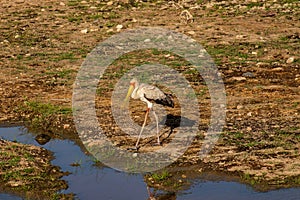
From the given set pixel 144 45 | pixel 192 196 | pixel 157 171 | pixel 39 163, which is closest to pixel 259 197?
pixel 192 196

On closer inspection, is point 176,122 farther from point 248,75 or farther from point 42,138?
point 248,75

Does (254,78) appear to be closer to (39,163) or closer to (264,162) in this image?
(264,162)

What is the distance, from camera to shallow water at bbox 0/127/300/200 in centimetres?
866

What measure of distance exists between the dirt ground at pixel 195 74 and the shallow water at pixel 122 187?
0.29 metres

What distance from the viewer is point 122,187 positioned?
9023 millimetres

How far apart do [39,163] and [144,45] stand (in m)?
6.09

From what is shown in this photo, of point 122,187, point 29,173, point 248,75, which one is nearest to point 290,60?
point 248,75

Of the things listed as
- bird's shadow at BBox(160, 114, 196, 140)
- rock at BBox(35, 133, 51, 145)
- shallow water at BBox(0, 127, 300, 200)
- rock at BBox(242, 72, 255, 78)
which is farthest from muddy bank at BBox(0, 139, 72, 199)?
rock at BBox(242, 72, 255, 78)

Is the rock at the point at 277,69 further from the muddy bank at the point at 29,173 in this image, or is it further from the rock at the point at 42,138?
the muddy bank at the point at 29,173

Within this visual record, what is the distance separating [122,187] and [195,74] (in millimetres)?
4715

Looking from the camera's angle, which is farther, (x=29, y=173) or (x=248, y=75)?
(x=248, y=75)

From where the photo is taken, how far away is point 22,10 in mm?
18781

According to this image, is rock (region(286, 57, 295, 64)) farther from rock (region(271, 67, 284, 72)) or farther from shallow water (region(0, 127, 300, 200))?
shallow water (region(0, 127, 300, 200))

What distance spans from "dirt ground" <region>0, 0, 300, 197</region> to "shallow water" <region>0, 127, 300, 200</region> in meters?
0.29
